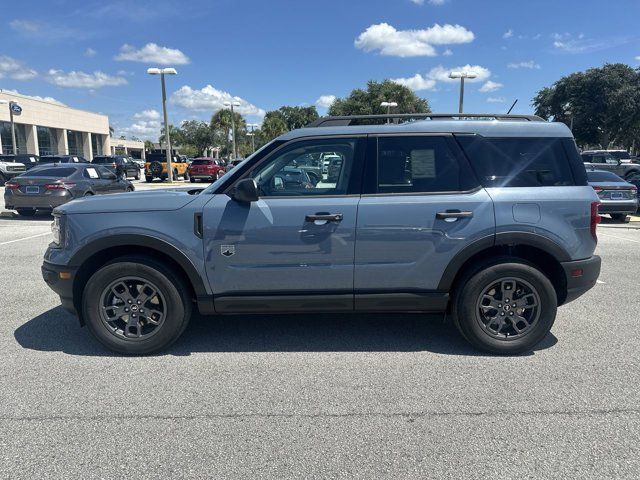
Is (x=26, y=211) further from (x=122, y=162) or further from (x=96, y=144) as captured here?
(x=96, y=144)

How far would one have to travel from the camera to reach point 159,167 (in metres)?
30.5

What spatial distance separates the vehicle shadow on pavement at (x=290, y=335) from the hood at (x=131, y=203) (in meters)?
1.23

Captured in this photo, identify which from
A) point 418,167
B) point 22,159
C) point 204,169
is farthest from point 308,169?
point 22,159

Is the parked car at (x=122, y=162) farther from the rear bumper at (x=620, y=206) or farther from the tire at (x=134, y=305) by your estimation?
the tire at (x=134, y=305)

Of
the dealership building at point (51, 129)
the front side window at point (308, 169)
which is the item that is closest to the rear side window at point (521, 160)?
the front side window at point (308, 169)

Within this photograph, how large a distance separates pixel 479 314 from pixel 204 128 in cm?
8816

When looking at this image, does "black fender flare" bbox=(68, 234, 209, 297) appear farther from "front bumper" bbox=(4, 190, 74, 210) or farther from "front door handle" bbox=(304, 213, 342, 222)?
"front bumper" bbox=(4, 190, 74, 210)

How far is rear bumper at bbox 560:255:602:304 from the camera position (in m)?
3.91

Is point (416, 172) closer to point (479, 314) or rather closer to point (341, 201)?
point (341, 201)

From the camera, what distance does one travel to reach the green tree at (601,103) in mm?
42344

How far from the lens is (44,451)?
268 centimetres

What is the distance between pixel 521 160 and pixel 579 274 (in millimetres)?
1071

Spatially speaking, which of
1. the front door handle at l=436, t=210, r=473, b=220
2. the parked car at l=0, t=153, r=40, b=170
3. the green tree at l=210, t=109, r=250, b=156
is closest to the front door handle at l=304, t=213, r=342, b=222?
the front door handle at l=436, t=210, r=473, b=220

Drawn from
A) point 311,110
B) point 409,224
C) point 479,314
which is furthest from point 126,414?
point 311,110
